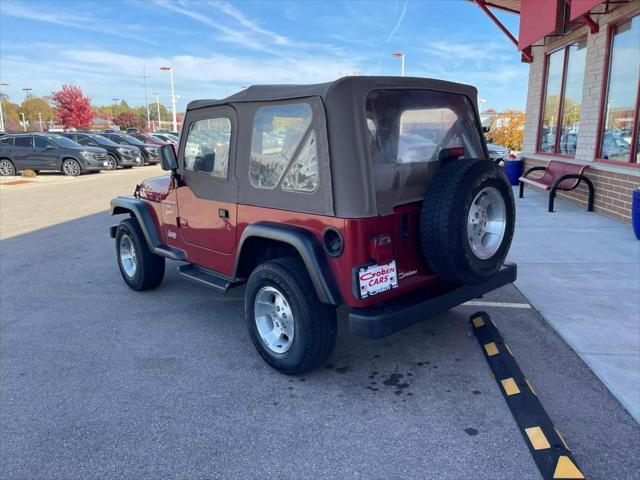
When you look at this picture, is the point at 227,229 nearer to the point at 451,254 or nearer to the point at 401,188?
the point at 401,188

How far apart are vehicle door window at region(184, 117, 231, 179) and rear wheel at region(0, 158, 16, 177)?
18.6 m

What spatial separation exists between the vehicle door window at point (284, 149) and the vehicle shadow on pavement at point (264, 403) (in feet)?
4.59

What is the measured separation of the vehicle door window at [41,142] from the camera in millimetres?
19438

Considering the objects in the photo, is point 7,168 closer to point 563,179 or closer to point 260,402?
point 563,179

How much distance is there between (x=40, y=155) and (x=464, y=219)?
66.6 feet

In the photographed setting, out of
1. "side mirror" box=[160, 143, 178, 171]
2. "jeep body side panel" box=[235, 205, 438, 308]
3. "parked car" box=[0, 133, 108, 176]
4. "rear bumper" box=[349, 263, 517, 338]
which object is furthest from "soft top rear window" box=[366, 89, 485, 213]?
"parked car" box=[0, 133, 108, 176]

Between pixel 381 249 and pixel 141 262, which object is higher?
pixel 381 249

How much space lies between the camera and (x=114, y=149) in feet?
74.3

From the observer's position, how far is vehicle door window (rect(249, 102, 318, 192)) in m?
3.29

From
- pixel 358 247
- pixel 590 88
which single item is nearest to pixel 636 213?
pixel 590 88

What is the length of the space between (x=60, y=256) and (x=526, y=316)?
6.23 m

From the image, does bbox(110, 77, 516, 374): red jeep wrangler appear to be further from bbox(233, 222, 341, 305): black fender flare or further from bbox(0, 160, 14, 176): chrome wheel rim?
bbox(0, 160, 14, 176): chrome wheel rim

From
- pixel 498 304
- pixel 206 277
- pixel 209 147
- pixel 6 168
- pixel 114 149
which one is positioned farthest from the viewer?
pixel 114 149

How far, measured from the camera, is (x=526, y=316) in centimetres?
458
